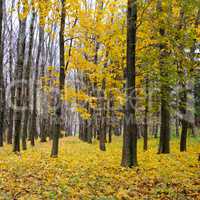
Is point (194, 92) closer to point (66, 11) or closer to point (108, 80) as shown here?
point (108, 80)

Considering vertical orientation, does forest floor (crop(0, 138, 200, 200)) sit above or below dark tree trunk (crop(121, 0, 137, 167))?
below

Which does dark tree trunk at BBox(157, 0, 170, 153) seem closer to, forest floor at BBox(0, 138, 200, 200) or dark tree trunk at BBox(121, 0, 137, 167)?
dark tree trunk at BBox(121, 0, 137, 167)

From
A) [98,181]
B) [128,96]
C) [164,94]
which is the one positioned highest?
[164,94]

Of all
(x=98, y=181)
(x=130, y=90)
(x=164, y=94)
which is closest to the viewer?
(x=98, y=181)

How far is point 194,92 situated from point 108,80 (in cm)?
554

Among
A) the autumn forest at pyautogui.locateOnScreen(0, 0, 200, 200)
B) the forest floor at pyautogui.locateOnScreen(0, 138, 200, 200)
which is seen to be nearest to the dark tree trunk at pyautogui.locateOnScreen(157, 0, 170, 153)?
the autumn forest at pyautogui.locateOnScreen(0, 0, 200, 200)

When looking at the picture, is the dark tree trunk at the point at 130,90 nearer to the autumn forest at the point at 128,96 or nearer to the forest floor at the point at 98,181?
the autumn forest at the point at 128,96

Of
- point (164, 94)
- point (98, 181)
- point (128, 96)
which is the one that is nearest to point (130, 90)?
point (128, 96)

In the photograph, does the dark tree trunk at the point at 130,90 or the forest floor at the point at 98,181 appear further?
the dark tree trunk at the point at 130,90

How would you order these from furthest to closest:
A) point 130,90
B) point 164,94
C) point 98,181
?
1. point 164,94
2. point 130,90
3. point 98,181

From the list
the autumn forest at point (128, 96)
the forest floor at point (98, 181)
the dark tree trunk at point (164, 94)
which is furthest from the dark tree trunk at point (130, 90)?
the dark tree trunk at point (164, 94)

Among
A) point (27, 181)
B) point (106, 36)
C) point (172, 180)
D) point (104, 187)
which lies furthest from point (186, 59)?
point (27, 181)

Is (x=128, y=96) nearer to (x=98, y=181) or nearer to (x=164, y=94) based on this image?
(x=164, y=94)

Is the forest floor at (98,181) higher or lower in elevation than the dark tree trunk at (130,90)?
lower
